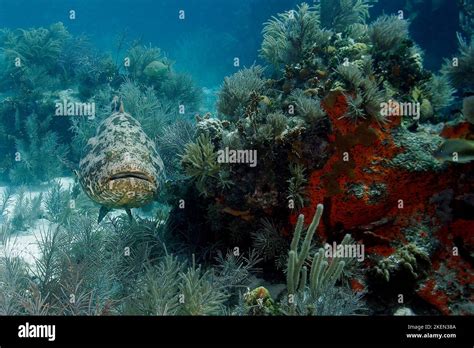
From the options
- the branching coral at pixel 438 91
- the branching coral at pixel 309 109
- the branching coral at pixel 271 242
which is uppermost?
the branching coral at pixel 438 91

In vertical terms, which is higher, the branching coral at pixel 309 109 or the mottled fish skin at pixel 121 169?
the branching coral at pixel 309 109

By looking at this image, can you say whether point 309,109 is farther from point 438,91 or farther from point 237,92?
point 438,91

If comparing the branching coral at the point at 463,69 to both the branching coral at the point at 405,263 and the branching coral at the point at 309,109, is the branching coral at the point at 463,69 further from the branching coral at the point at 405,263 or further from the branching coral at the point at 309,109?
the branching coral at the point at 405,263

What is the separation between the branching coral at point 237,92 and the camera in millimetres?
5594

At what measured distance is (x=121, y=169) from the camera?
4.33m

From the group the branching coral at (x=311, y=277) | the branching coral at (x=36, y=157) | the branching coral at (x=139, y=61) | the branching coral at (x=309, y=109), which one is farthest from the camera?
the branching coral at (x=139, y=61)

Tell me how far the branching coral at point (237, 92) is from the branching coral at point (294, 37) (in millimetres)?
1020

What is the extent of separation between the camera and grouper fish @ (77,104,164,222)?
4.35m

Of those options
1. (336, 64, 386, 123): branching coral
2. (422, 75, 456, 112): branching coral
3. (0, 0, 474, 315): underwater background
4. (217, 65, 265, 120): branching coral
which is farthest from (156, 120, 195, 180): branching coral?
(422, 75, 456, 112): branching coral

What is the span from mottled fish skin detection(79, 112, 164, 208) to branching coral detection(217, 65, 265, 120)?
1374mm
